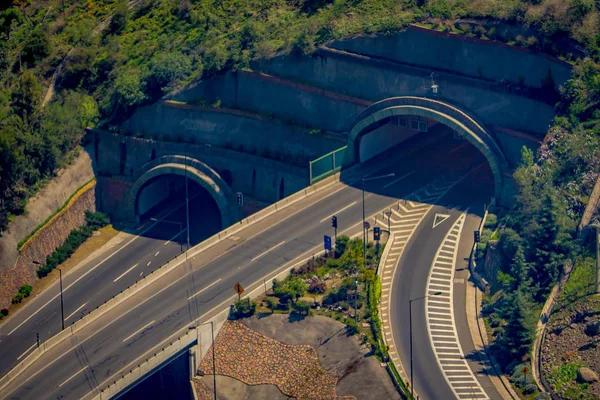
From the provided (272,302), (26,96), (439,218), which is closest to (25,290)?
(26,96)

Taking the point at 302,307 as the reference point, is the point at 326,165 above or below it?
above

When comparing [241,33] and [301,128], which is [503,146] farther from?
[241,33]

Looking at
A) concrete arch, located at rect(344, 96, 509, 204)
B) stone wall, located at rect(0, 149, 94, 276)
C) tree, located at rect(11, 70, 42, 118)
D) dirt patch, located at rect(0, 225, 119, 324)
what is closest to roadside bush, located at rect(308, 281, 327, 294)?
concrete arch, located at rect(344, 96, 509, 204)

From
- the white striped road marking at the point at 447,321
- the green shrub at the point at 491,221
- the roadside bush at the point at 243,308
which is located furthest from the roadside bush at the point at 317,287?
the green shrub at the point at 491,221

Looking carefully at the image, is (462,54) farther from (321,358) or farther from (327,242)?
(321,358)

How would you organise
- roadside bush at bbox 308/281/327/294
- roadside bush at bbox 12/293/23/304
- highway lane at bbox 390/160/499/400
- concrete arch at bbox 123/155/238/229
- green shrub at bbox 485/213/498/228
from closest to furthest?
highway lane at bbox 390/160/499/400
roadside bush at bbox 308/281/327/294
green shrub at bbox 485/213/498/228
roadside bush at bbox 12/293/23/304
concrete arch at bbox 123/155/238/229

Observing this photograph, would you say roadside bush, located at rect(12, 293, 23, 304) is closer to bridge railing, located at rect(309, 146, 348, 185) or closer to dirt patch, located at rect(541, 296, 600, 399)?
bridge railing, located at rect(309, 146, 348, 185)
